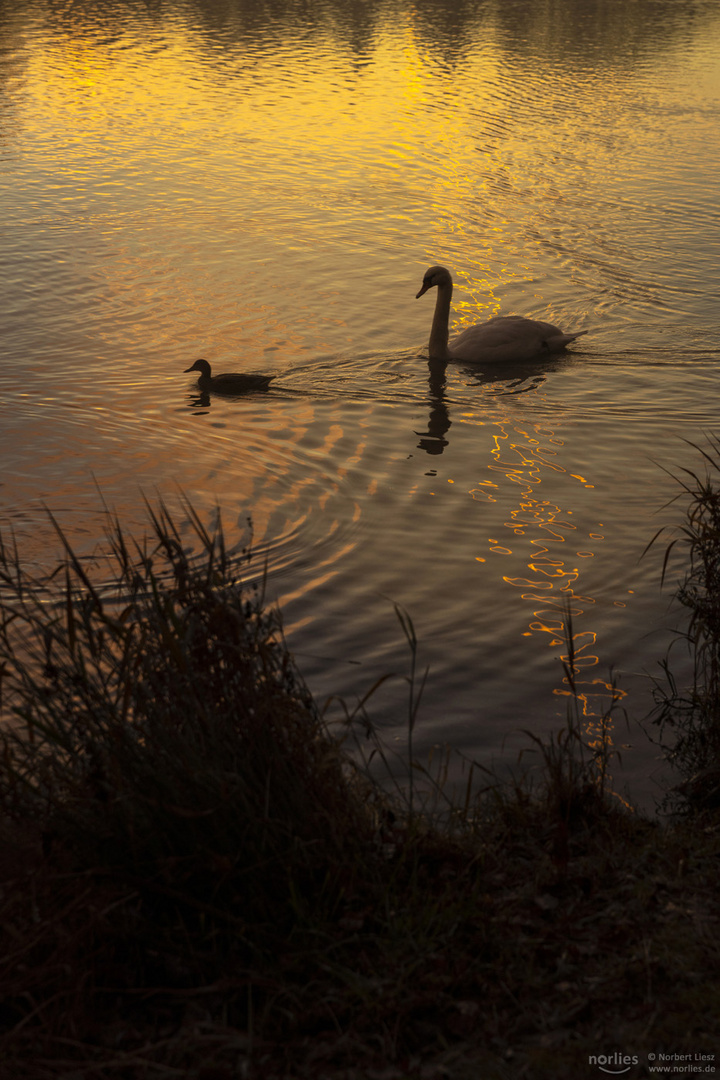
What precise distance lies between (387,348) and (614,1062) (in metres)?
10.7

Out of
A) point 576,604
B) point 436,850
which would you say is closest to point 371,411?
point 576,604

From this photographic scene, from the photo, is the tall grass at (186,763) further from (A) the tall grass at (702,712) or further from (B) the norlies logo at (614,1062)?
(A) the tall grass at (702,712)

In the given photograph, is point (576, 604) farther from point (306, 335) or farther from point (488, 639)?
point (306, 335)

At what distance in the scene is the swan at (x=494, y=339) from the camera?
12852 mm

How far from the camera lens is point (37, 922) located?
3.53m

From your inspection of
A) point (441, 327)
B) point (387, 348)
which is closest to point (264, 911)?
point (441, 327)

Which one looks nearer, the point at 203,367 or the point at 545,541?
the point at 545,541

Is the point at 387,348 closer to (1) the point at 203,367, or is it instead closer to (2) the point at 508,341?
(2) the point at 508,341

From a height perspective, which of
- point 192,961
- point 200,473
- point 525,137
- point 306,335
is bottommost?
point 192,961

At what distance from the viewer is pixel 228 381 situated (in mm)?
11484

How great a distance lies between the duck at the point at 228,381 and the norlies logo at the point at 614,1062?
893 centimetres

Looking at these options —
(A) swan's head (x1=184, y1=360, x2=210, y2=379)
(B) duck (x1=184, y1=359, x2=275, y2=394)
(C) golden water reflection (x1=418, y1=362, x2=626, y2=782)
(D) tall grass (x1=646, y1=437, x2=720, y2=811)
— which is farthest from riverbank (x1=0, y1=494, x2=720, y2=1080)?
(A) swan's head (x1=184, y1=360, x2=210, y2=379)

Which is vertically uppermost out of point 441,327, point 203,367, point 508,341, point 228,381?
point 441,327

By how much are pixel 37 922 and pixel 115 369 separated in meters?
9.40
